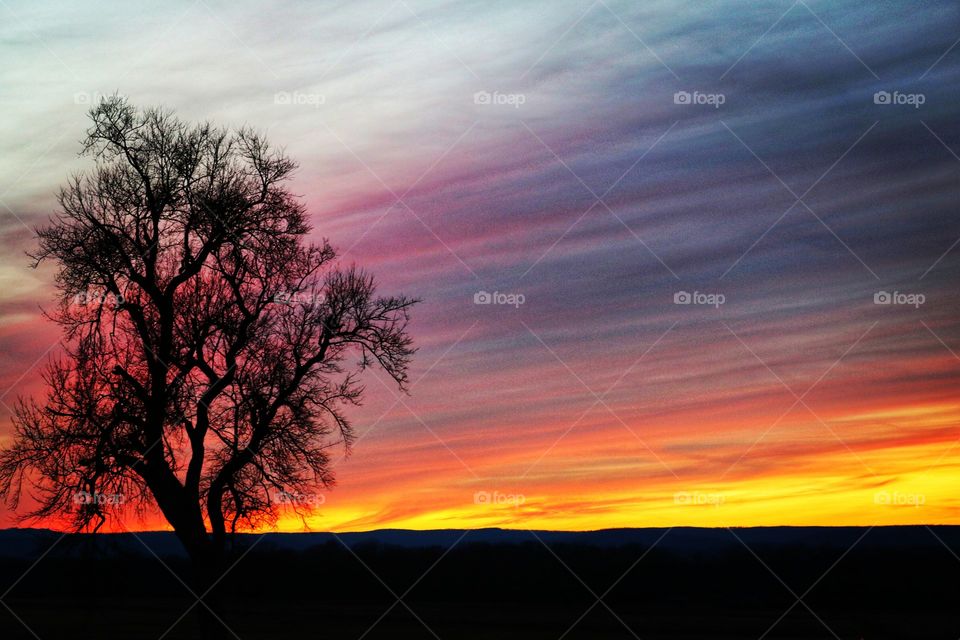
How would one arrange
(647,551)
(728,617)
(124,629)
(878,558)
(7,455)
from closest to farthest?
1. (7,455)
2. (124,629)
3. (728,617)
4. (878,558)
5. (647,551)

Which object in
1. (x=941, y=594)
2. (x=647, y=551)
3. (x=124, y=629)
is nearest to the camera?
(x=124, y=629)

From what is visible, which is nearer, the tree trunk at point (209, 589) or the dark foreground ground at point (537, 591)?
the tree trunk at point (209, 589)

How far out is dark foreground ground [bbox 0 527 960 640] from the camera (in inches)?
1453

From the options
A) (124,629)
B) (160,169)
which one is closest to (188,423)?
(160,169)

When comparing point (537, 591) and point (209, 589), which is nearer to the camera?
point (209, 589)

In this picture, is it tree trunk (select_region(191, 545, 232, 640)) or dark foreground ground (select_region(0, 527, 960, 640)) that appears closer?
tree trunk (select_region(191, 545, 232, 640))

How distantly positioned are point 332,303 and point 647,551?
149ft

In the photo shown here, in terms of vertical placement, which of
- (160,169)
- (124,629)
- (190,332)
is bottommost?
(124,629)

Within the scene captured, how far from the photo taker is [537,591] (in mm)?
58469

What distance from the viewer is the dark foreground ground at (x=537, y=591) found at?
121ft

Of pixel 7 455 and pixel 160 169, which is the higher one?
pixel 160 169

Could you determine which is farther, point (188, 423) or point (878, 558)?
point (878, 558)

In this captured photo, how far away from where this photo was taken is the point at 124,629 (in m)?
35.4

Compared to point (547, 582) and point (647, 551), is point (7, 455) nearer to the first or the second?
point (547, 582)
